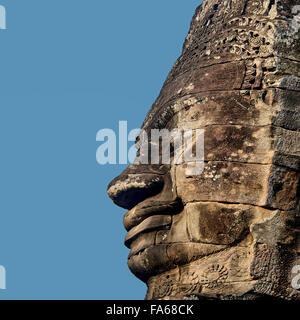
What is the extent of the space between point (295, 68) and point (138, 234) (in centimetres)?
282

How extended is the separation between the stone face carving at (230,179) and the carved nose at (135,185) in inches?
0.6

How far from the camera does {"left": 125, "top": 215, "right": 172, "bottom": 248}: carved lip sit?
14081 millimetres

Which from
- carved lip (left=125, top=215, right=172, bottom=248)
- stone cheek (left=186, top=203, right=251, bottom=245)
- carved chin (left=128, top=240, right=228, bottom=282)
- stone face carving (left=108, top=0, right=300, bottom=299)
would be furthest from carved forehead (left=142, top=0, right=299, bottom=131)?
carved chin (left=128, top=240, right=228, bottom=282)

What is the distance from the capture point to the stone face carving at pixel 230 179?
1336cm

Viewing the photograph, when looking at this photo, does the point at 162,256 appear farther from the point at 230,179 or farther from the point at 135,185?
the point at 230,179

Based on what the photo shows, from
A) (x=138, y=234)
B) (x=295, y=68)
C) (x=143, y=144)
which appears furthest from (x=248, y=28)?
(x=138, y=234)

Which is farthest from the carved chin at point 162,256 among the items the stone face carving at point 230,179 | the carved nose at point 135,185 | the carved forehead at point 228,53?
the carved forehead at point 228,53

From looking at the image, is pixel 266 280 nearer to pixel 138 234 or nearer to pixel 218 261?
pixel 218 261

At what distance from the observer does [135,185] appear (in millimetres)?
14383

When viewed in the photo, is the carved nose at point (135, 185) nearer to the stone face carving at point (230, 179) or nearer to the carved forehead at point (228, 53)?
the stone face carving at point (230, 179)

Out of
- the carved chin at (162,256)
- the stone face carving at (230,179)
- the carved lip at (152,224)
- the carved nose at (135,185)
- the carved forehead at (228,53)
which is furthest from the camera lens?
the carved nose at (135,185)

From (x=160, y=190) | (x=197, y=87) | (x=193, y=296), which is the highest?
(x=197, y=87)

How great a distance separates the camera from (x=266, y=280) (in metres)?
13.2

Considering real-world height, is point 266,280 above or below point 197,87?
below
